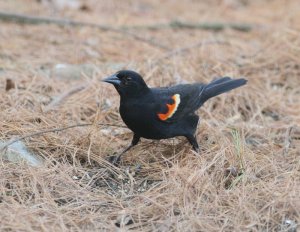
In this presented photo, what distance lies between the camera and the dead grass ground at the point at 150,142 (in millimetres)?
3836

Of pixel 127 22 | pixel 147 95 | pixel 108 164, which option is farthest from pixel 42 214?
pixel 127 22

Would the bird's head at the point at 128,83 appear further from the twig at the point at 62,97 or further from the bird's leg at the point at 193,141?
the twig at the point at 62,97

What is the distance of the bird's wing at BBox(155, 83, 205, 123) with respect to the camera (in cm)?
482

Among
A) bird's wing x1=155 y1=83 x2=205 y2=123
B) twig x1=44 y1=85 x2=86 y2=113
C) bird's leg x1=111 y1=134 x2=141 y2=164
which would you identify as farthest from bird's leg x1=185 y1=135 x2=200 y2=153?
twig x1=44 y1=85 x2=86 y2=113

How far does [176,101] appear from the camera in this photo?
5.00 metres

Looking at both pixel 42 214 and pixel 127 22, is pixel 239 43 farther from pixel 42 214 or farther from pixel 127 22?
pixel 42 214

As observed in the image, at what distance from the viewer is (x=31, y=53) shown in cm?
723

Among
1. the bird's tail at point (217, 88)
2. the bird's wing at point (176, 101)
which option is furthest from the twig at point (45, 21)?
the bird's wing at point (176, 101)

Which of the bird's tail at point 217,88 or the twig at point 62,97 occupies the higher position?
the bird's tail at point 217,88

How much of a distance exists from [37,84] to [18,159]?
182 cm

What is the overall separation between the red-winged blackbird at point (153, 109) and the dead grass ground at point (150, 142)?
0.66 ft

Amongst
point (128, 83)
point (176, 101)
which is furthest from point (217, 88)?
point (128, 83)

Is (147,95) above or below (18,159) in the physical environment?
above

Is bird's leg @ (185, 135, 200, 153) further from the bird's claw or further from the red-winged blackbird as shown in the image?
the bird's claw
